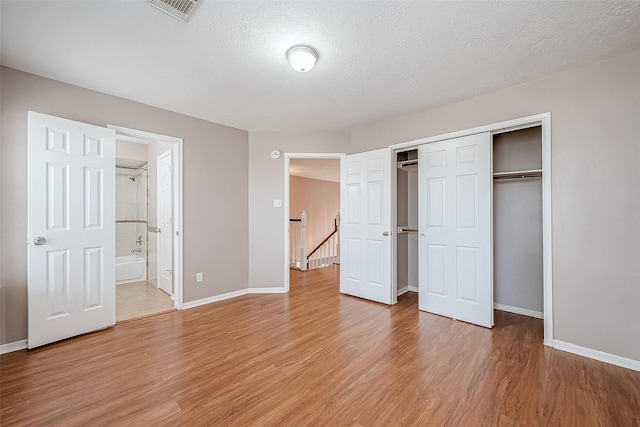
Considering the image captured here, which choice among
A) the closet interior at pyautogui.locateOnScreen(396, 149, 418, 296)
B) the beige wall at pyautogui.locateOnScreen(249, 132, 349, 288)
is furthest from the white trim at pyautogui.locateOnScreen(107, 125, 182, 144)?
the closet interior at pyautogui.locateOnScreen(396, 149, 418, 296)

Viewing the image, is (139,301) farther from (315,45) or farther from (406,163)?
(406,163)

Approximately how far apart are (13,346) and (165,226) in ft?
6.88

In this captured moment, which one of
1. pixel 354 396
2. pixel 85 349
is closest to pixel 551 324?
pixel 354 396

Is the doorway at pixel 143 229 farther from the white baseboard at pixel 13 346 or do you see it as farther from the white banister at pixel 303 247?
the white banister at pixel 303 247

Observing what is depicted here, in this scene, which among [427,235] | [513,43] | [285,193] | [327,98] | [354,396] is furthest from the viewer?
[285,193]

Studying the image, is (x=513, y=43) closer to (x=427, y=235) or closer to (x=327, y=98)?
(x=327, y=98)

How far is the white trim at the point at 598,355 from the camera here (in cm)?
212

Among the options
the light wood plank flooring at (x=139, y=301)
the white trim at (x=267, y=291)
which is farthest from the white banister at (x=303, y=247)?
the light wood plank flooring at (x=139, y=301)

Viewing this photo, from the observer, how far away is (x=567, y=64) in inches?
91.1

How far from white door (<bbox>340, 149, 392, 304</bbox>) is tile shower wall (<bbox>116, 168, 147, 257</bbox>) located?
396 cm

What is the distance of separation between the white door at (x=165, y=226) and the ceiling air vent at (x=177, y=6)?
2550 millimetres

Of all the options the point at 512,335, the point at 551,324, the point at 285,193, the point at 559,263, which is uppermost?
the point at 285,193

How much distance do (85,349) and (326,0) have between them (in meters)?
3.34

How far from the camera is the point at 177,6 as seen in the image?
1688 mm
